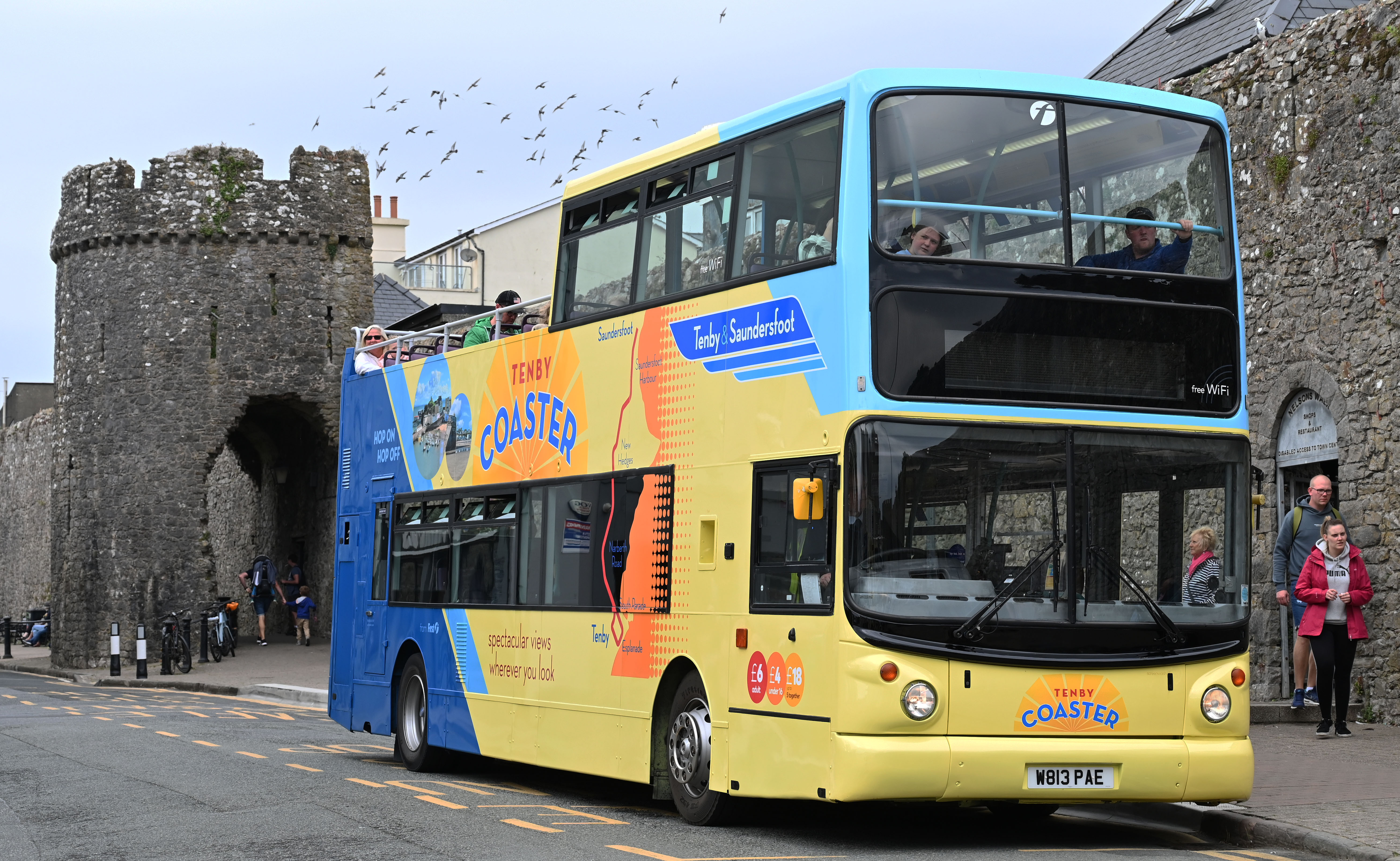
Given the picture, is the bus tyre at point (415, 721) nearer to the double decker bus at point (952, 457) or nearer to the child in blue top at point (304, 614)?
the double decker bus at point (952, 457)

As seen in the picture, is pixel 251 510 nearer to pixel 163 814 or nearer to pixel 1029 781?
pixel 163 814

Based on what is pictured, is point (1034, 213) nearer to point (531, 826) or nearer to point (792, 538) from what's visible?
point (792, 538)

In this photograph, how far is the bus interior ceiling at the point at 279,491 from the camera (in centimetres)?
3838

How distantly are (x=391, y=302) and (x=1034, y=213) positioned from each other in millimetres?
37761

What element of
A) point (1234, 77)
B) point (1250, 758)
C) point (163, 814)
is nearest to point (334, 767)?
point (163, 814)

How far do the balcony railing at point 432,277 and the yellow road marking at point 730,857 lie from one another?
51.9 meters

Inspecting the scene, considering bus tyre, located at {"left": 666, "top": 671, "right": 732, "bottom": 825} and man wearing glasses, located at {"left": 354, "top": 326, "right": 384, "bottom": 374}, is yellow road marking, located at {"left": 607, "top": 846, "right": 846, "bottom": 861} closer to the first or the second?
bus tyre, located at {"left": 666, "top": 671, "right": 732, "bottom": 825}

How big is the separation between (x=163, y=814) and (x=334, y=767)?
11.1ft

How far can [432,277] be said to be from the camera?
60969 millimetres

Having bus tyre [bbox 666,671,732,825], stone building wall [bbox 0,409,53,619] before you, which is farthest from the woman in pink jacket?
stone building wall [bbox 0,409,53,619]

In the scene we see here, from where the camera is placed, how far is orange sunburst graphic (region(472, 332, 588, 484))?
1245 centimetres

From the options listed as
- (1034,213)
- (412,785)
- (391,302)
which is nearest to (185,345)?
(391,302)

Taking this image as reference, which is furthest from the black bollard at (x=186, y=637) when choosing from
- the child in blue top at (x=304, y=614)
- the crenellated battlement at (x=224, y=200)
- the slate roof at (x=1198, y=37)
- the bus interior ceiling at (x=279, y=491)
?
the slate roof at (x=1198, y=37)

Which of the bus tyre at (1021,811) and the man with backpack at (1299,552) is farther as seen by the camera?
the man with backpack at (1299,552)
